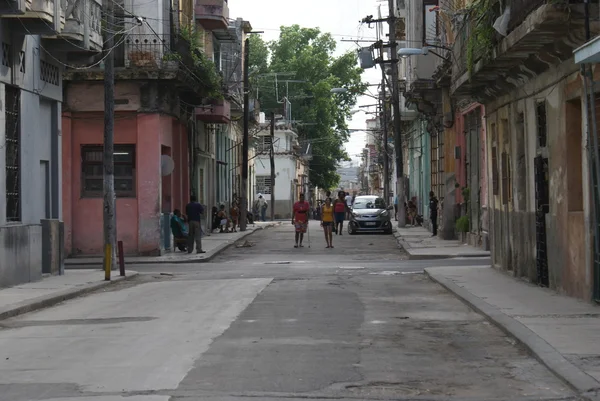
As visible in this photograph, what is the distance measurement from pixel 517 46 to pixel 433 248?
657 inches

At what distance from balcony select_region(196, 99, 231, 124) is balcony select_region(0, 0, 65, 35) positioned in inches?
809

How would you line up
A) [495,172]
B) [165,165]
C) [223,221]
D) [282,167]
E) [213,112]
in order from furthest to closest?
[282,167] < [223,221] < [213,112] < [165,165] < [495,172]

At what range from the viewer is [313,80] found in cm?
9250

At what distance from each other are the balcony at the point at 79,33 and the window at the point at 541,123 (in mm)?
9565

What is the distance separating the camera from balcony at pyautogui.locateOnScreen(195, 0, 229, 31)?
4266 centimetres

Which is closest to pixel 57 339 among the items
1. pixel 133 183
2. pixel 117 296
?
pixel 117 296

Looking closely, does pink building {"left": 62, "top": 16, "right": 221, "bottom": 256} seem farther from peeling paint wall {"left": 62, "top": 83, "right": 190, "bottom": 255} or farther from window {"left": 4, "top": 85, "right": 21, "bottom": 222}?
window {"left": 4, "top": 85, "right": 21, "bottom": 222}

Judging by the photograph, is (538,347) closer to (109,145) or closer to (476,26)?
(476,26)

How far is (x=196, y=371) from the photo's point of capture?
10008 millimetres

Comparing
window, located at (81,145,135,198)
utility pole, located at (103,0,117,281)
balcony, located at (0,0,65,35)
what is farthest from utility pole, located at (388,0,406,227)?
balcony, located at (0,0,65,35)

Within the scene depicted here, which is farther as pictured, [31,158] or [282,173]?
[282,173]

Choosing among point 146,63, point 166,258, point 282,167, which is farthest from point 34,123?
point 282,167

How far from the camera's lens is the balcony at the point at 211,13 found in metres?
42.7

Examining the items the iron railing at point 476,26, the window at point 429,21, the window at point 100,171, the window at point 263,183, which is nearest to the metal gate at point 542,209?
the iron railing at point 476,26
